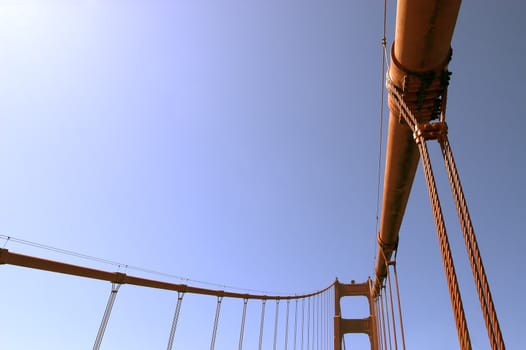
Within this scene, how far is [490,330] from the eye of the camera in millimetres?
1317

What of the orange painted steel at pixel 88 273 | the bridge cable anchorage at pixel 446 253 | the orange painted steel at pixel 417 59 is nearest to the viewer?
the bridge cable anchorage at pixel 446 253

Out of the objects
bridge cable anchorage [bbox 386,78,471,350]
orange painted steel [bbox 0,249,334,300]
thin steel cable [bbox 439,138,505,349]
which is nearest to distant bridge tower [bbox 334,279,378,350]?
orange painted steel [bbox 0,249,334,300]

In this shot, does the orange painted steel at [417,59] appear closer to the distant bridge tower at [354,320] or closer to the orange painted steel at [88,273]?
the orange painted steel at [88,273]

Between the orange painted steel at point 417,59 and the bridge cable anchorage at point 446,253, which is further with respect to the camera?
the orange painted steel at point 417,59

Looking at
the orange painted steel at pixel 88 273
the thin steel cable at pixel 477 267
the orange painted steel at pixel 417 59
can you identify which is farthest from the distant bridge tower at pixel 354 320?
the thin steel cable at pixel 477 267

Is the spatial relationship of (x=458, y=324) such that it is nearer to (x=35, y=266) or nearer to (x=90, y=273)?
(x=35, y=266)

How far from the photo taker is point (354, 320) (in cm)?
1441

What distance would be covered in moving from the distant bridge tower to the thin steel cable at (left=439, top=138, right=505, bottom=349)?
1410 cm

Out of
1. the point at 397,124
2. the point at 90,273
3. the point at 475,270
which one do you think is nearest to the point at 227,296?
the point at 90,273

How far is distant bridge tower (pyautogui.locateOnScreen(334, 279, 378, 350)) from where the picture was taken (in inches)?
542

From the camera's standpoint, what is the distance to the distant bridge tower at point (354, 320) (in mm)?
13773

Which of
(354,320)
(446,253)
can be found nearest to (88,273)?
(446,253)

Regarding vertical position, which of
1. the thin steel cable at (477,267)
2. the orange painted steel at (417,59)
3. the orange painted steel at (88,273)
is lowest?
the thin steel cable at (477,267)

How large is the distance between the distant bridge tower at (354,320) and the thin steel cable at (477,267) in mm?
14104
